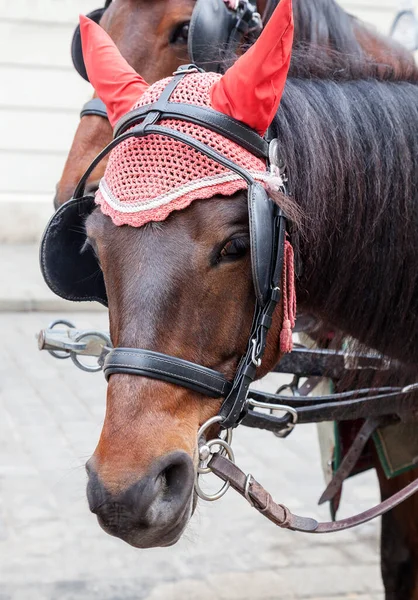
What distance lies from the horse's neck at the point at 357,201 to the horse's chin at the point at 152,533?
23.2 inches

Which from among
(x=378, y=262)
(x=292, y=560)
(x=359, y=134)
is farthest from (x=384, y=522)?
(x=359, y=134)

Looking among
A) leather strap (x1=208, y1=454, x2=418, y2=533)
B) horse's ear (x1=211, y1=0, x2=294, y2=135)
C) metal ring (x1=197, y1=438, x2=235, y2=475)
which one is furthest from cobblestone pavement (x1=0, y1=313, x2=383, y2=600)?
horse's ear (x1=211, y1=0, x2=294, y2=135)

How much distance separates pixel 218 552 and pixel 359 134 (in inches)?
90.0

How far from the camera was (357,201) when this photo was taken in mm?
1928

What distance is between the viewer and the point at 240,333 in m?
1.71

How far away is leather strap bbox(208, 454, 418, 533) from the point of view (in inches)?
70.3

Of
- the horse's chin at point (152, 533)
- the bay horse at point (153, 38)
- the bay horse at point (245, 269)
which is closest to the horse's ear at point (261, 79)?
the bay horse at point (245, 269)

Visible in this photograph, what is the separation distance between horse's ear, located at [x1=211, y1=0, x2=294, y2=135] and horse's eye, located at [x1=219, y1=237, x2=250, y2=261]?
0.24 m

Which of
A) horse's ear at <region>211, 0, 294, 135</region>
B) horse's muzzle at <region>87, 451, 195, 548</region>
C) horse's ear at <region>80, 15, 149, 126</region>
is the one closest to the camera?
horse's muzzle at <region>87, 451, 195, 548</region>

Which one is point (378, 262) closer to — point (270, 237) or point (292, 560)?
point (270, 237)

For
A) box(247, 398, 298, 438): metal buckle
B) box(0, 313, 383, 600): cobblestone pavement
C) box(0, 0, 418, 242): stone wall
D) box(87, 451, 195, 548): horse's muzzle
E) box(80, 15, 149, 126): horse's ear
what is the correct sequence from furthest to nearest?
box(0, 0, 418, 242): stone wall < box(0, 313, 383, 600): cobblestone pavement < box(247, 398, 298, 438): metal buckle < box(80, 15, 149, 126): horse's ear < box(87, 451, 195, 548): horse's muzzle

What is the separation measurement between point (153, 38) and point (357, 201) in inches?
63.4

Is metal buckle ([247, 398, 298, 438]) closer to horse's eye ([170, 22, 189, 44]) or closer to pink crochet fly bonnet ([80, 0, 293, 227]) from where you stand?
pink crochet fly bonnet ([80, 0, 293, 227])

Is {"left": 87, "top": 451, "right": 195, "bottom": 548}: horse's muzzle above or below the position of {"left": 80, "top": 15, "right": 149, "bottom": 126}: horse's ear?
below
